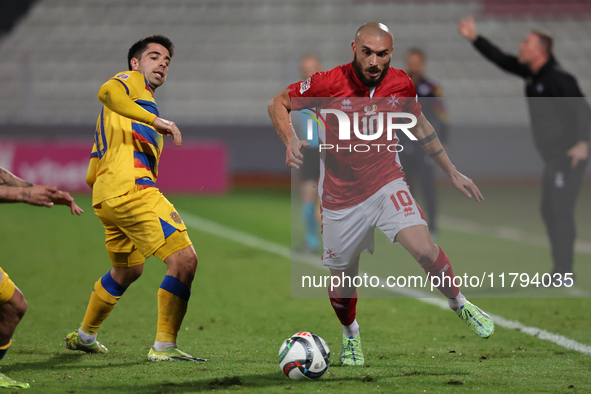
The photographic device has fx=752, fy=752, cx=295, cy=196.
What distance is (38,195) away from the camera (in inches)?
134

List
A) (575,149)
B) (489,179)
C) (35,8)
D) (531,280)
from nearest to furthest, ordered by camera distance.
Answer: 1. (575,149)
2. (531,280)
3. (489,179)
4. (35,8)

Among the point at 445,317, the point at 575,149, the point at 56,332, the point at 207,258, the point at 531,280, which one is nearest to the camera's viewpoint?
the point at 56,332

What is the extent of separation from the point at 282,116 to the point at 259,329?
192 cm

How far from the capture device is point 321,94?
435 cm

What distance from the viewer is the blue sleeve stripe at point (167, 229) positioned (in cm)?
424

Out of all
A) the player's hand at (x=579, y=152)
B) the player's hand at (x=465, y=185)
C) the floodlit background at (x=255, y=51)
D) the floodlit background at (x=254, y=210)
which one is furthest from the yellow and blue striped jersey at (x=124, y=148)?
the floodlit background at (x=255, y=51)

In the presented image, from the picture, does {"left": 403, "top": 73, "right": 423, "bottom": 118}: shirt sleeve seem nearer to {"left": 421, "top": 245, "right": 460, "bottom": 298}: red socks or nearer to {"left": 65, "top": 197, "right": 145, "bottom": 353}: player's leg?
{"left": 421, "top": 245, "right": 460, "bottom": 298}: red socks

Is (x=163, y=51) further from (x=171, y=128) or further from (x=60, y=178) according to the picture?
(x=60, y=178)

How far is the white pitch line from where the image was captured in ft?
16.5

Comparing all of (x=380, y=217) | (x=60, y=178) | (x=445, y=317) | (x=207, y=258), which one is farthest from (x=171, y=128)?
(x=60, y=178)

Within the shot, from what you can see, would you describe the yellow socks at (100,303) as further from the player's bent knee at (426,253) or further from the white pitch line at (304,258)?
the white pitch line at (304,258)

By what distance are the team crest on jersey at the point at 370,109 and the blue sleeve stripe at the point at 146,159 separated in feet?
4.21

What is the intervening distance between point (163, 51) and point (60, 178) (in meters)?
10.6

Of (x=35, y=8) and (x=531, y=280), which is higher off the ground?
(x=35, y=8)
